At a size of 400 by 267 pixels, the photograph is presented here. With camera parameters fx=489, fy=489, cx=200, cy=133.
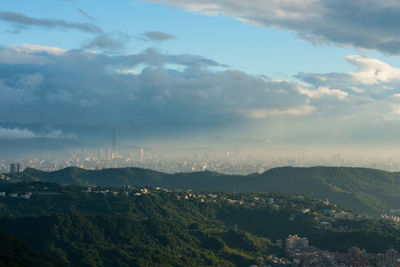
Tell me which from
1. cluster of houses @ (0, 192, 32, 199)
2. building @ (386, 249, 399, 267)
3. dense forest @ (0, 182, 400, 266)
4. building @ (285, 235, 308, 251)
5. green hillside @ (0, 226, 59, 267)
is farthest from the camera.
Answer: cluster of houses @ (0, 192, 32, 199)

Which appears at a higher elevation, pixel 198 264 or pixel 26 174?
pixel 26 174

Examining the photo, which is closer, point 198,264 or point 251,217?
point 198,264

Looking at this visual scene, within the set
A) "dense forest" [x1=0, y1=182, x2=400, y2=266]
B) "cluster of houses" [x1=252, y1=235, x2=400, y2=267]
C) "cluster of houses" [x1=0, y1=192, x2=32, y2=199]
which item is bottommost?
"cluster of houses" [x1=252, y1=235, x2=400, y2=267]

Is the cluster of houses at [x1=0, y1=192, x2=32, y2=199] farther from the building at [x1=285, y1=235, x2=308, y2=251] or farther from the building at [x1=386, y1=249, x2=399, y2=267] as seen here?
the building at [x1=386, y1=249, x2=399, y2=267]

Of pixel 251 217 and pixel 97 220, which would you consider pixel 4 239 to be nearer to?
pixel 97 220

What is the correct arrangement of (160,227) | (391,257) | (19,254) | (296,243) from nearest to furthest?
(19,254), (391,257), (296,243), (160,227)

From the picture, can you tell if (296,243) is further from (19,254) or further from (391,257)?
(19,254)

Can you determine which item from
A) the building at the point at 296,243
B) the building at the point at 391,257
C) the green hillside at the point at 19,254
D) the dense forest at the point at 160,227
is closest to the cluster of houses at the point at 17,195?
the dense forest at the point at 160,227

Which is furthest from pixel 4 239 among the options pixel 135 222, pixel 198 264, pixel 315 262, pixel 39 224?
pixel 315 262

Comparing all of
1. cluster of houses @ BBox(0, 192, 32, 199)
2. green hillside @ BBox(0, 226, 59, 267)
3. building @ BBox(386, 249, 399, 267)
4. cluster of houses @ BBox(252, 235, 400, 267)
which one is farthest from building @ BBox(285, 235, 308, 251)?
cluster of houses @ BBox(0, 192, 32, 199)

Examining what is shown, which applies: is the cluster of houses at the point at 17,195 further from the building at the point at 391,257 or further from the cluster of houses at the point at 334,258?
the building at the point at 391,257

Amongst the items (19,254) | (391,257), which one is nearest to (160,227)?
(19,254)
